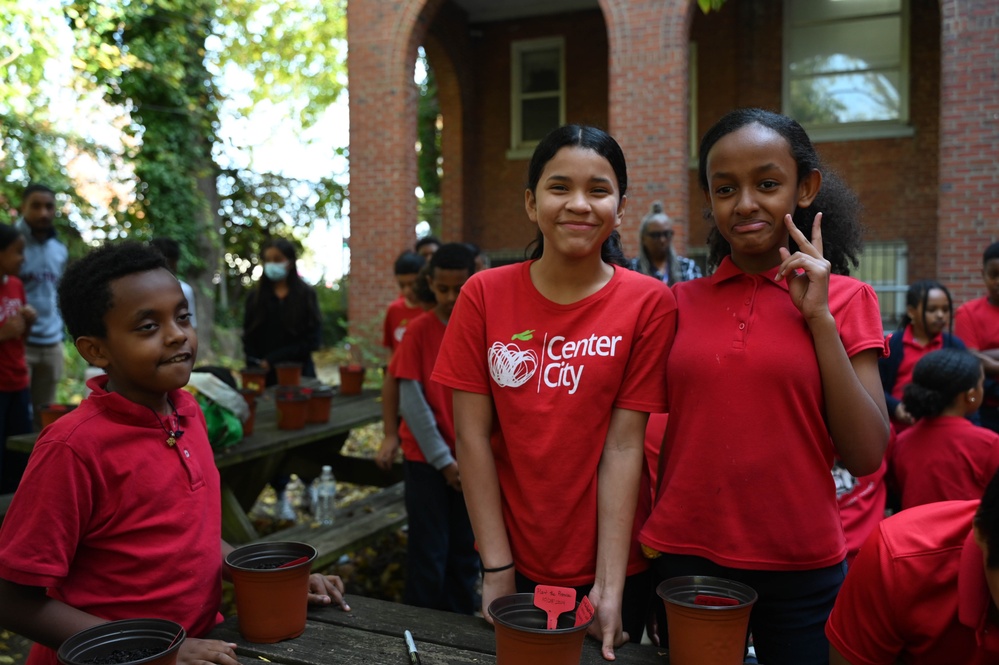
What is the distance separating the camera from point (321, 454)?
5883 mm

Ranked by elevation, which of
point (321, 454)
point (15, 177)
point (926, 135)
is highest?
point (926, 135)

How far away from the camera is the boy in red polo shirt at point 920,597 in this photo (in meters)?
1.31

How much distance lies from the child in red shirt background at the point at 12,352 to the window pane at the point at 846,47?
10243 millimetres

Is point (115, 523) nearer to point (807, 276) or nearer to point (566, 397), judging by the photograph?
point (566, 397)

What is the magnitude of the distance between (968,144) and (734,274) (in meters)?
7.79

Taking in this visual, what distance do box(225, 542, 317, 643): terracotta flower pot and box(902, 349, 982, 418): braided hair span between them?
264 centimetres

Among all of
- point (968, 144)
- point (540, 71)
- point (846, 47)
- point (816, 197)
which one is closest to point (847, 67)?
point (846, 47)

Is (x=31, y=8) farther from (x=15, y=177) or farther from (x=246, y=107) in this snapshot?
(x=246, y=107)

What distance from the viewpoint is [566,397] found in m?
1.80

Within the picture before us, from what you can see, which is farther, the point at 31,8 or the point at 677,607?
the point at 31,8

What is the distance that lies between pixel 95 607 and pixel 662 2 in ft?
30.5

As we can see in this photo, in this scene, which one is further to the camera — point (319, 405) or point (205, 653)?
point (319, 405)

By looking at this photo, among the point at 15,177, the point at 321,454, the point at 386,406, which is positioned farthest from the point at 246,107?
the point at 386,406

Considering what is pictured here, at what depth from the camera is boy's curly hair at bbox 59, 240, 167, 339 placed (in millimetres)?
1778
